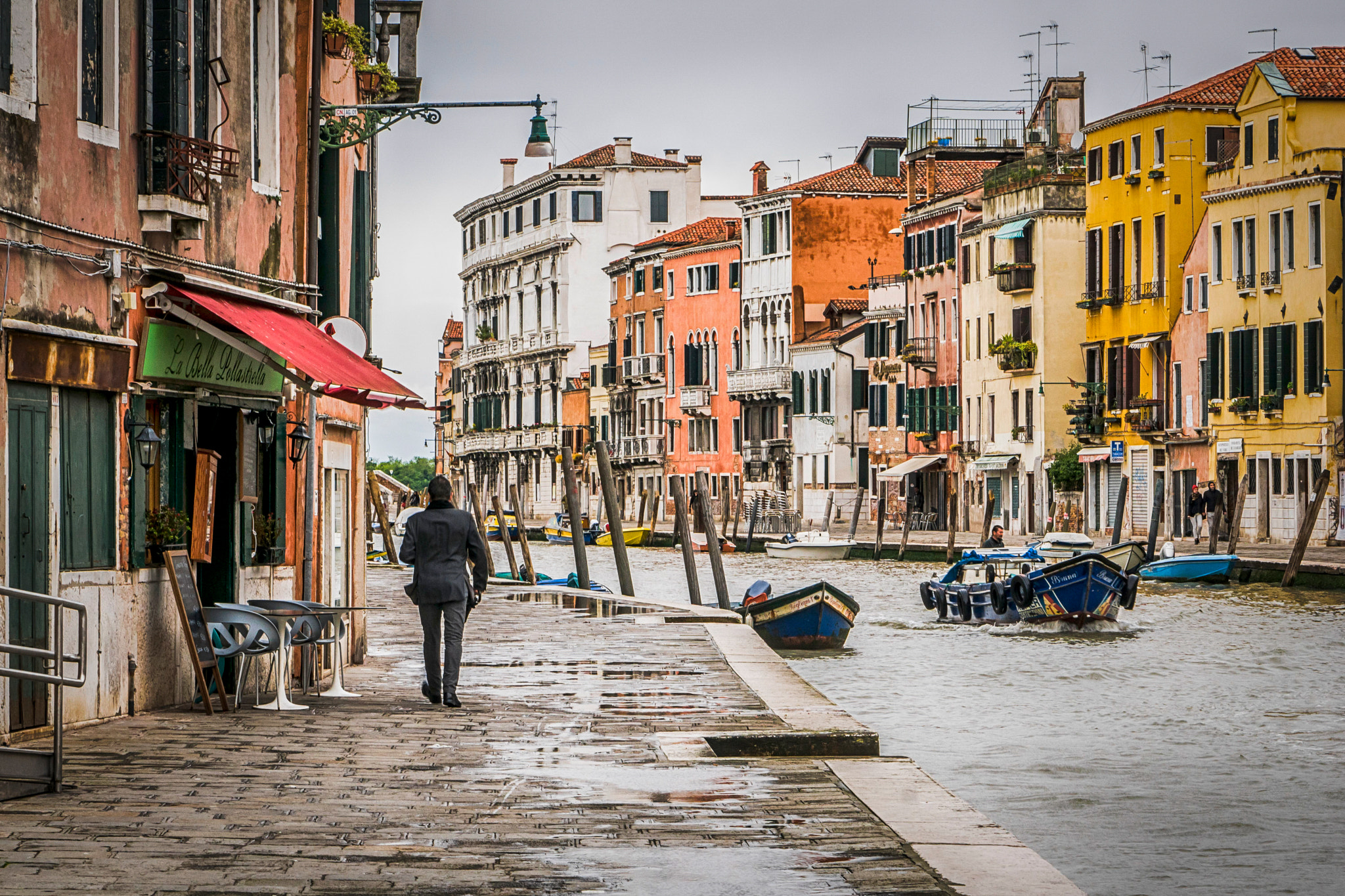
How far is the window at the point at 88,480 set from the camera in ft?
39.0

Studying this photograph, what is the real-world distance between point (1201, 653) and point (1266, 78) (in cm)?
2627

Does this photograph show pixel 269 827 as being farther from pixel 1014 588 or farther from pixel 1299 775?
pixel 1014 588

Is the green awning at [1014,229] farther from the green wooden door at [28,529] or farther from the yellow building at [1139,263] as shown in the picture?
the green wooden door at [28,529]

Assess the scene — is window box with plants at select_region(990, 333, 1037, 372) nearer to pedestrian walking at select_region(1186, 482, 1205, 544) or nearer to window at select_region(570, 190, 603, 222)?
pedestrian walking at select_region(1186, 482, 1205, 544)

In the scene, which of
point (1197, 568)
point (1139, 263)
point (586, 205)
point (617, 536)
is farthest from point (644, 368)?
point (617, 536)

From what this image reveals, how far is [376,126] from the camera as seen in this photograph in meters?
17.4

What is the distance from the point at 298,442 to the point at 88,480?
356 cm

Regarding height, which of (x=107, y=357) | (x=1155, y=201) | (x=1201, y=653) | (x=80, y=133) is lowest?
(x=1201, y=653)

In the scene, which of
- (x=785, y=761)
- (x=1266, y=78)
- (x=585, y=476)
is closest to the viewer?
(x=785, y=761)

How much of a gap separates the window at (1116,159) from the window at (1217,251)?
6125 mm

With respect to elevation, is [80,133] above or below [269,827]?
above

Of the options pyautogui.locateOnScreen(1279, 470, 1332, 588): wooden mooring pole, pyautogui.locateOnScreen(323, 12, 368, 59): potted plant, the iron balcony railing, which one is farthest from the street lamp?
pyautogui.locateOnScreen(1279, 470, 1332, 588): wooden mooring pole

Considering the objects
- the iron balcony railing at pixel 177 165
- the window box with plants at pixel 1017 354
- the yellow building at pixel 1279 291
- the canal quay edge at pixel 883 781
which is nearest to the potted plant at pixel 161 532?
the iron balcony railing at pixel 177 165

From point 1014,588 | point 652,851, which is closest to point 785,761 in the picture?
point 652,851
